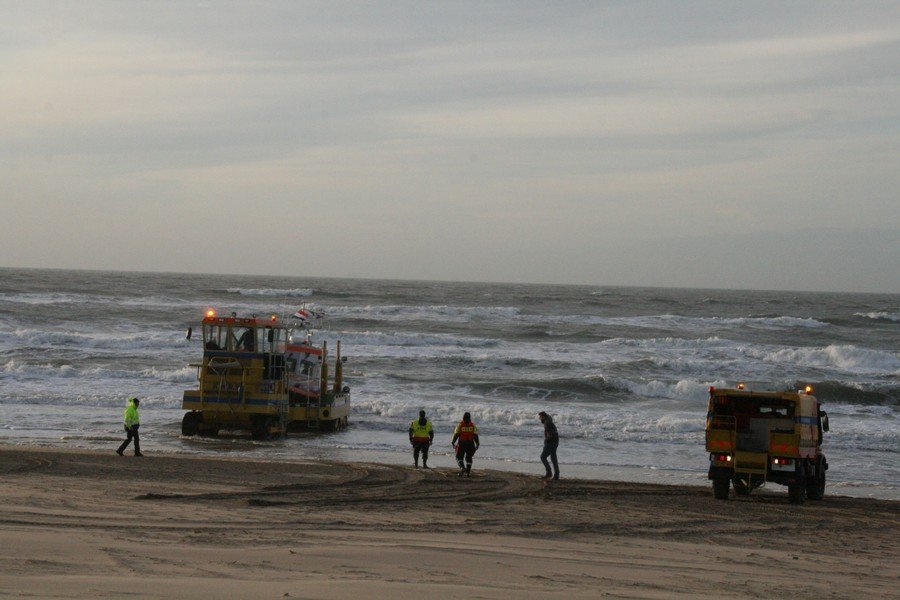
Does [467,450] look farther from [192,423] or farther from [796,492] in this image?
[192,423]

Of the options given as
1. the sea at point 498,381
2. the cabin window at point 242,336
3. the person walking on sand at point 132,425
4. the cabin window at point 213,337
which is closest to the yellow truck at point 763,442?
the sea at point 498,381

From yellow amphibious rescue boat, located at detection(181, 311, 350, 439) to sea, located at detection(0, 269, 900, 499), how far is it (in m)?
0.51

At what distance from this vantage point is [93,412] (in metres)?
28.8

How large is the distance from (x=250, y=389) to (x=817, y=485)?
44.6 ft

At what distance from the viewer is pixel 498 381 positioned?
38.0 metres

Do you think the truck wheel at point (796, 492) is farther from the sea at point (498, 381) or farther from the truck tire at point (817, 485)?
the sea at point (498, 381)

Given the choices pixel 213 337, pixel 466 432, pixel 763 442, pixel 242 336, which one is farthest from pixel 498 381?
pixel 763 442

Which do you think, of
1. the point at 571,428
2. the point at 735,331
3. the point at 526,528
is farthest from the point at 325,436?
the point at 735,331

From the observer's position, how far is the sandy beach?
27.4ft

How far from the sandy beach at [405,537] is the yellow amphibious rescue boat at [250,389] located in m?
5.94

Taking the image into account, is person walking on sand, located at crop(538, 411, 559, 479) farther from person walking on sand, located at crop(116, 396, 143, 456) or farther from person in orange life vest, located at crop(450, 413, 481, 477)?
person walking on sand, located at crop(116, 396, 143, 456)

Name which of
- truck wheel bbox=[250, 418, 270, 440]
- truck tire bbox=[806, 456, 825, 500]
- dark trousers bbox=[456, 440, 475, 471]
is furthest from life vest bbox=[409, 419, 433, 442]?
truck tire bbox=[806, 456, 825, 500]

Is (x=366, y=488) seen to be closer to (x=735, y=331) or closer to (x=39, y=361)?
(x=39, y=361)

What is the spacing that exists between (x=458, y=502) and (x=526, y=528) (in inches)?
105
